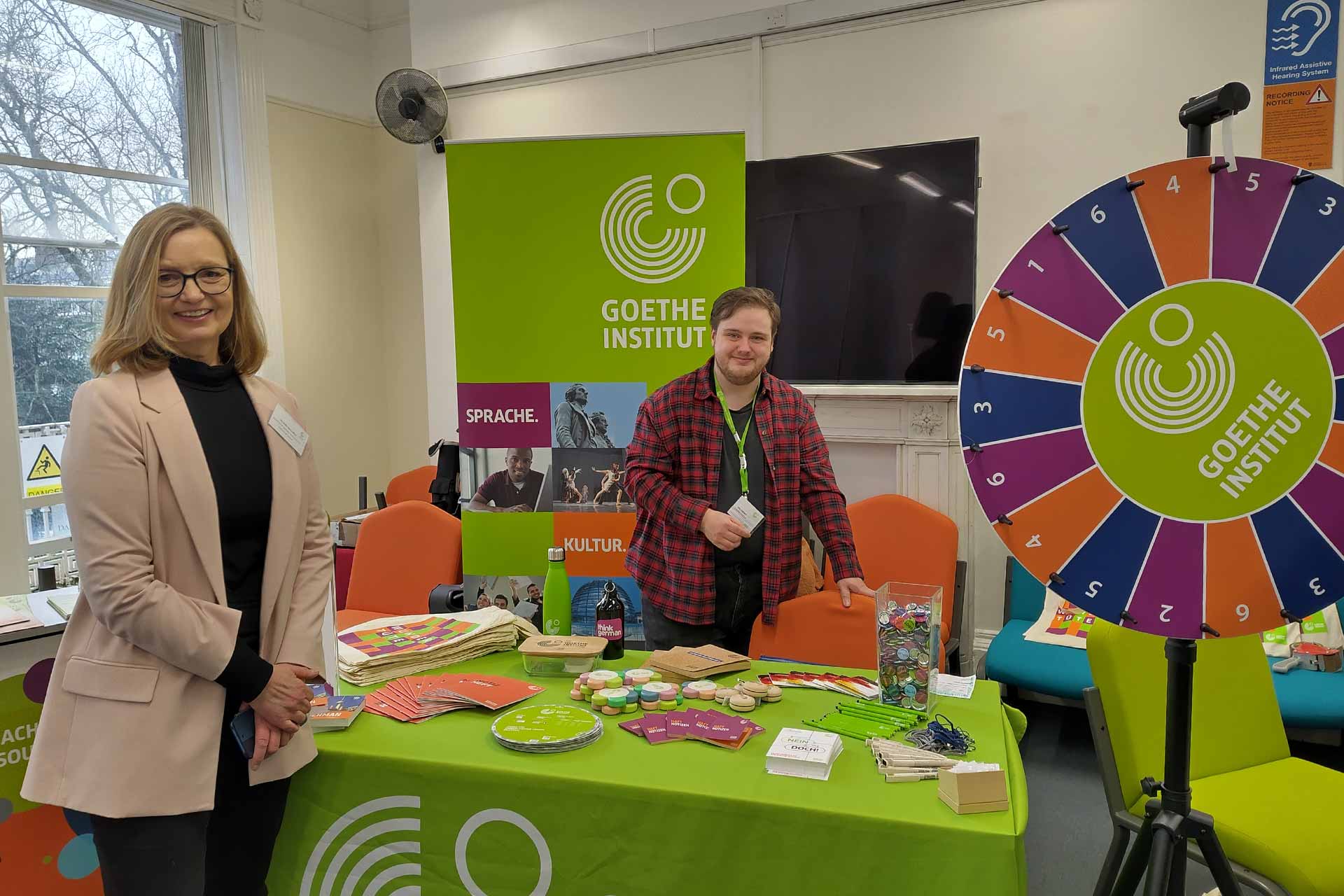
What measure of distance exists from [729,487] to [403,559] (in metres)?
1.52

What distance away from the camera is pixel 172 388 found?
1402mm

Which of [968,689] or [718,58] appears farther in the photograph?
Result: [718,58]

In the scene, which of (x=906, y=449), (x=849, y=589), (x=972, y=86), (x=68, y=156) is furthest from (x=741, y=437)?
(x=68, y=156)

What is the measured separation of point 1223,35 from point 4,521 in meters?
5.60

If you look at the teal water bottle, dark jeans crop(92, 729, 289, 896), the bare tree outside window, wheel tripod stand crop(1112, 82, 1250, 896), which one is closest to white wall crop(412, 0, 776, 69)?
the bare tree outside window

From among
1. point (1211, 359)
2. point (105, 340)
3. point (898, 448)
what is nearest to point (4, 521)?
point (105, 340)

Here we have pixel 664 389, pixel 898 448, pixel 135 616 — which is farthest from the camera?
pixel 898 448

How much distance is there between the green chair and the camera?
1.63 meters

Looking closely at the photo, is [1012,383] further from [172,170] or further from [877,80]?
[172,170]

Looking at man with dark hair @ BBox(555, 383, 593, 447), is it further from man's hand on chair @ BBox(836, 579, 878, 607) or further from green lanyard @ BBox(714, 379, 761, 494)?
man's hand on chair @ BBox(836, 579, 878, 607)

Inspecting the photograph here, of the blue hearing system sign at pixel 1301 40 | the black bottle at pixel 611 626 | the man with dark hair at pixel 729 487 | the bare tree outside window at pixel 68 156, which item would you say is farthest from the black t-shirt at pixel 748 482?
the bare tree outside window at pixel 68 156

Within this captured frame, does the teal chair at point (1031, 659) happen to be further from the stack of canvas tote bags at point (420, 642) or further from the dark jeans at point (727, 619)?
the stack of canvas tote bags at point (420, 642)

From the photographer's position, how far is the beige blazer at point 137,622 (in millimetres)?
1291

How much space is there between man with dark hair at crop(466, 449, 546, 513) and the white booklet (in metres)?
1.60
